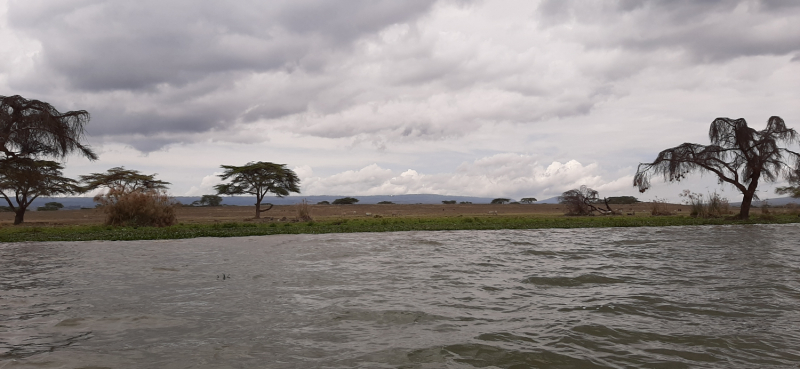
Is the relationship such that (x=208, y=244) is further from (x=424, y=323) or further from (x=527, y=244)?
(x=424, y=323)

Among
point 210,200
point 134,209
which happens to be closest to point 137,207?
point 134,209

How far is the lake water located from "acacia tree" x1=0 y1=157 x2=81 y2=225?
61.3ft

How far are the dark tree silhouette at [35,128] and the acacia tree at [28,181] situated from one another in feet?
5.15

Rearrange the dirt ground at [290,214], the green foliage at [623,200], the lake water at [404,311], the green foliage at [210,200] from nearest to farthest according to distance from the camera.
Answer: the lake water at [404,311]
the dirt ground at [290,214]
the green foliage at [623,200]
the green foliage at [210,200]

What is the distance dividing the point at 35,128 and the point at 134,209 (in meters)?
5.89

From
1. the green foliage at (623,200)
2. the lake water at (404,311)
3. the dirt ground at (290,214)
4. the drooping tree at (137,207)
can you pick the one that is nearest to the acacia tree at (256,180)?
the dirt ground at (290,214)

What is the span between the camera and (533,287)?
7707mm

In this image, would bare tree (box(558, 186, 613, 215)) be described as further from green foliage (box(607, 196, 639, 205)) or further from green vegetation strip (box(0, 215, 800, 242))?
green foliage (box(607, 196, 639, 205))

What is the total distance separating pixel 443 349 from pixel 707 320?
3.37 metres

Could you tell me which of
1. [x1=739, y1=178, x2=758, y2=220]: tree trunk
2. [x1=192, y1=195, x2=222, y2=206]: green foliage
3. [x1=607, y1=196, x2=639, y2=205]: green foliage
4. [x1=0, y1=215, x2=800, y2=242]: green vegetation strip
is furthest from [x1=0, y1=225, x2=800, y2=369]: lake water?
[x1=192, y1=195, x2=222, y2=206]: green foliage

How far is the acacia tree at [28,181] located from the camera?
1032 inches

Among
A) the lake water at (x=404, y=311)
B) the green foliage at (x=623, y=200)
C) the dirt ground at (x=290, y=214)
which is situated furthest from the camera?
the green foliage at (x=623, y=200)

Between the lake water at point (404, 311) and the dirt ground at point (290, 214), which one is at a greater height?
the dirt ground at point (290, 214)

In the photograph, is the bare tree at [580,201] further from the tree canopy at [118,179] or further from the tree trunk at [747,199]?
the tree canopy at [118,179]
